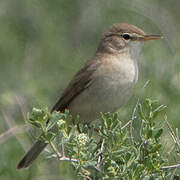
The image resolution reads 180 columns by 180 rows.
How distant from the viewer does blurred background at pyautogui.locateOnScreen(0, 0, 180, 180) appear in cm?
572

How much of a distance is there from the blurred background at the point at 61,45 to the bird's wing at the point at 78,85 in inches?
18.5

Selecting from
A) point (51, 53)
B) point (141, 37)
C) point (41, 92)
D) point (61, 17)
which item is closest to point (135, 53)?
point (141, 37)

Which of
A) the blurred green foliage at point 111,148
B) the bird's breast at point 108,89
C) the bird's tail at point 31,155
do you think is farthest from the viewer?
the bird's tail at point 31,155

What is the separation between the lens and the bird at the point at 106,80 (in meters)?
4.95

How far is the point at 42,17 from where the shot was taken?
797 cm

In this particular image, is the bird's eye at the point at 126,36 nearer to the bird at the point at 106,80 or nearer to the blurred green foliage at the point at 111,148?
the bird at the point at 106,80

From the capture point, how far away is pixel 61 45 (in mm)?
7652

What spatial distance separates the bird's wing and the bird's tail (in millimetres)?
449

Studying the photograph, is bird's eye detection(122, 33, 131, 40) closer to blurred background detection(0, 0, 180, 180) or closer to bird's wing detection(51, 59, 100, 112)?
bird's wing detection(51, 59, 100, 112)

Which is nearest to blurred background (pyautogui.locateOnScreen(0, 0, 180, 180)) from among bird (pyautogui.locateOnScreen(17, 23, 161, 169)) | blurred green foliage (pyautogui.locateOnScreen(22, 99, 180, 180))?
bird (pyautogui.locateOnScreen(17, 23, 161, 169))

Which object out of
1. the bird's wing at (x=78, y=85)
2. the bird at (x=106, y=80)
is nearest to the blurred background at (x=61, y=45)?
the bird at (x=106, y=80)

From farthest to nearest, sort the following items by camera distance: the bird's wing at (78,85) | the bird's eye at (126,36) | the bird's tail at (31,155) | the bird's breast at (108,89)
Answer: the bird's eye at (126,36) → the bird's wing at (78,85) → the bird's tail at (31,155) → the bird's breast at (108,89)

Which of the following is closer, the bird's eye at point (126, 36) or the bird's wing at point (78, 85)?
the bird's wing at point (78, 85)

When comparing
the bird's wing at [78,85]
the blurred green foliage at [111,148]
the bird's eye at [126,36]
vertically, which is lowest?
the bird's wing at [78,85]
